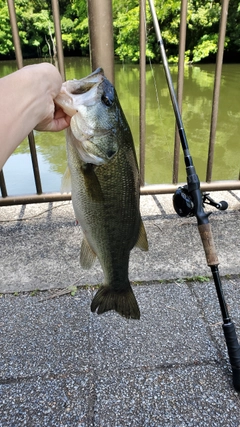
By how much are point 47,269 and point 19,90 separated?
155 centimetres

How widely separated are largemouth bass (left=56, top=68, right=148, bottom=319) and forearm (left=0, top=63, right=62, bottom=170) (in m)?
0.08

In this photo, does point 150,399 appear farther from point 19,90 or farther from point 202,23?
point 202,23

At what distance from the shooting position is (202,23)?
1995cm

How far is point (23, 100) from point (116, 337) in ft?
4.48

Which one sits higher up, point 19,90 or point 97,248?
point 19,90

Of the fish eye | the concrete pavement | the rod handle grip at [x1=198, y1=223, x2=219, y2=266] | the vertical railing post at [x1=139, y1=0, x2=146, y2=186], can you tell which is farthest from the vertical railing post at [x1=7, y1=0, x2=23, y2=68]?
the rod handle grip at [x1=198, y1=223, x2=219, y2=266]

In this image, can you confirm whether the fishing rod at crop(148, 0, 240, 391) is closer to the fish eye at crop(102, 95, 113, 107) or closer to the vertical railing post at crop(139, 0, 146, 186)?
the vertical railing post at crop(139, 0, 146, 186)

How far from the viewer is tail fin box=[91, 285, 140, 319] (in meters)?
1.74

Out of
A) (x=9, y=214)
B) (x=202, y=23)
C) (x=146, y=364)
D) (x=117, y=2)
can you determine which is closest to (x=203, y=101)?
(x=9, y=214)

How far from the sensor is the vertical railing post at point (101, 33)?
2209 mm

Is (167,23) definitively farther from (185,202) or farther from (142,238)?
(142,238)

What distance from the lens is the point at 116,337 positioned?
2.01m

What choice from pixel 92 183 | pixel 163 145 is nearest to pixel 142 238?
pixel 92 183

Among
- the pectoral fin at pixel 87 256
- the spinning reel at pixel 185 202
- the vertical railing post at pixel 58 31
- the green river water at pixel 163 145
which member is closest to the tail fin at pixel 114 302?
the pectoral fin at pixel 87 256
